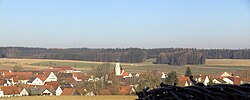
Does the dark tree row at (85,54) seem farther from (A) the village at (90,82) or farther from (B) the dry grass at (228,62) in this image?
(B) the dry grass at (228,62)

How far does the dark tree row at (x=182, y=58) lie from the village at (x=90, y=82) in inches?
376

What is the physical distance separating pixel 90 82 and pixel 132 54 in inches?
1444

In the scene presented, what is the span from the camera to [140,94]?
1.73m

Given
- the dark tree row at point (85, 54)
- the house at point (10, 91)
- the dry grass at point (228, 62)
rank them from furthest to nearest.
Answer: the dark tree row at point (85, 54) < the dry grass at point (228, 62) < the house at point (10, 91)

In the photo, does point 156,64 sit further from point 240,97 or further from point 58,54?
point 240,97

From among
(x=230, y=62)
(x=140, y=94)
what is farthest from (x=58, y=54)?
(x=140, y=94)

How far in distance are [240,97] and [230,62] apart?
5410 centimetres

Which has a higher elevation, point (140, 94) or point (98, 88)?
point (140, 94)

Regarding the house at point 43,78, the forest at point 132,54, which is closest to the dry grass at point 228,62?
the forest at point 132,54

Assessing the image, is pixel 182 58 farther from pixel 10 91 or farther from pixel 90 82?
pixel 10 91

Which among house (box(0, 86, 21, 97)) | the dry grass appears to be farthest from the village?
the dry grass

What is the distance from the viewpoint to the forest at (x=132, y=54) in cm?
5941

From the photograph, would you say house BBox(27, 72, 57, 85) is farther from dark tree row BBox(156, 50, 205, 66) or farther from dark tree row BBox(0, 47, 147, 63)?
dark tree row BBox(156, 50, 205, 66)

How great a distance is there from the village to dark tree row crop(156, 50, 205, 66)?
31.4 ft
